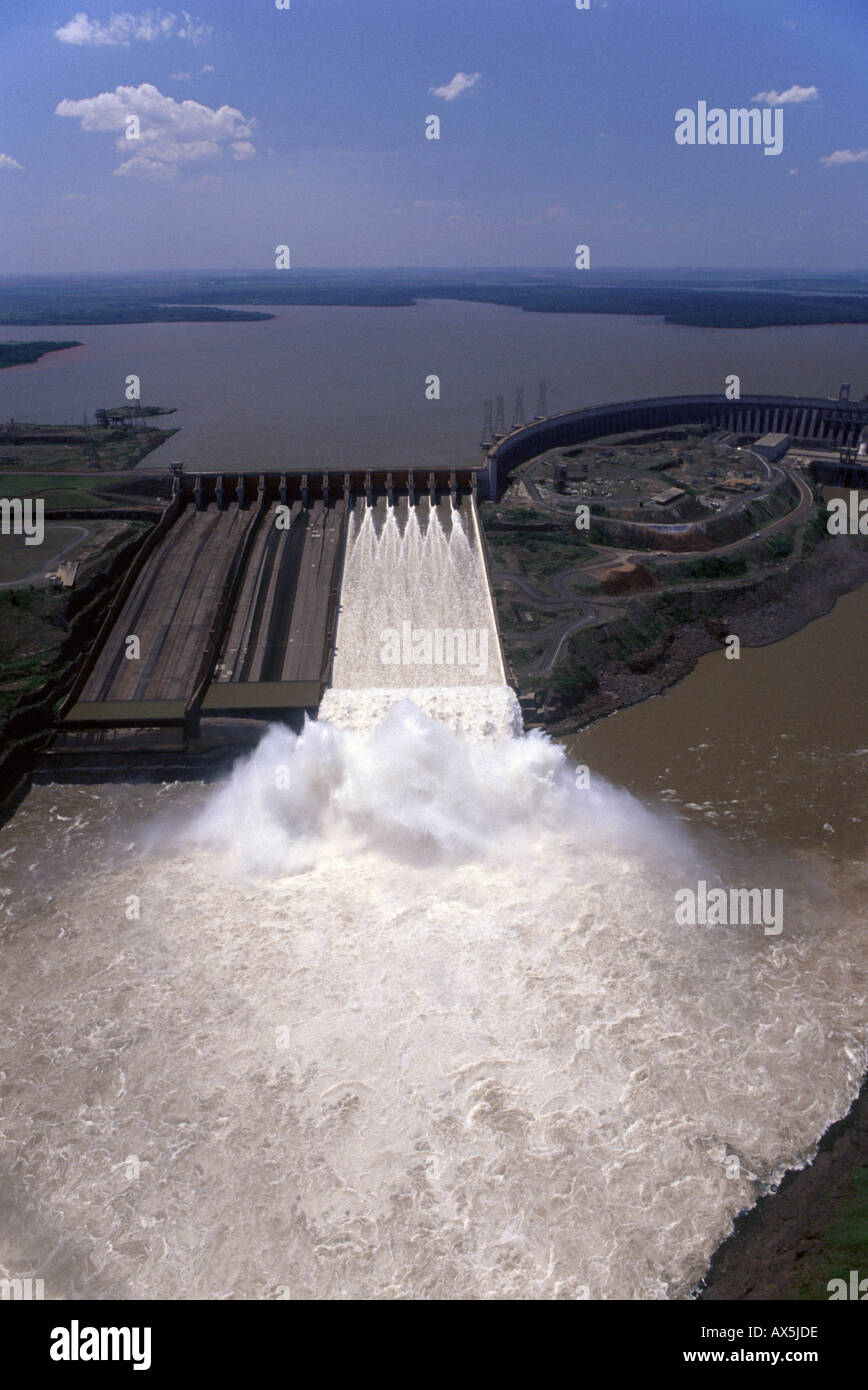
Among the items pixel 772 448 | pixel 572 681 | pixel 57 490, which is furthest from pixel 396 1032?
pixel 772 448

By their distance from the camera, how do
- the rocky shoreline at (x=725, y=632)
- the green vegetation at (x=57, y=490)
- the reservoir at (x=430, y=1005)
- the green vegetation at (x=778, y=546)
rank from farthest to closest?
the green vegetation at (x=57, y=490) < the green vegetation at (x=778, y=546) < the rocky shoreline at (x=725, y=632) < the reservoir at (x=430, y=1005)

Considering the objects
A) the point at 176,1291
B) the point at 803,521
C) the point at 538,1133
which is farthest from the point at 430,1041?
the point at 803,521

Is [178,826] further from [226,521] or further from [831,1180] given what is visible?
[226,521]

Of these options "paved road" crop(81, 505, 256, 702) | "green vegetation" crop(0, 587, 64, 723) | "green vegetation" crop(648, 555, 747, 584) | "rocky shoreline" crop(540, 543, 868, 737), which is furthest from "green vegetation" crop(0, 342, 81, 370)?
"rocky shoreline" crop(540, 543, 868, 737)

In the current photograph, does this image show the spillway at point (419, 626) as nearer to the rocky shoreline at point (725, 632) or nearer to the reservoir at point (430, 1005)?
the reservoir at point (430, 1005)

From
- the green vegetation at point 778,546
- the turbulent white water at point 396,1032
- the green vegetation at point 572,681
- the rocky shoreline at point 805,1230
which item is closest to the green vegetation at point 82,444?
the turbulent white water at point 396,1032

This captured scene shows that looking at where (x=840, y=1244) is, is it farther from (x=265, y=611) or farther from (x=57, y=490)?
(x=57, y=490)
